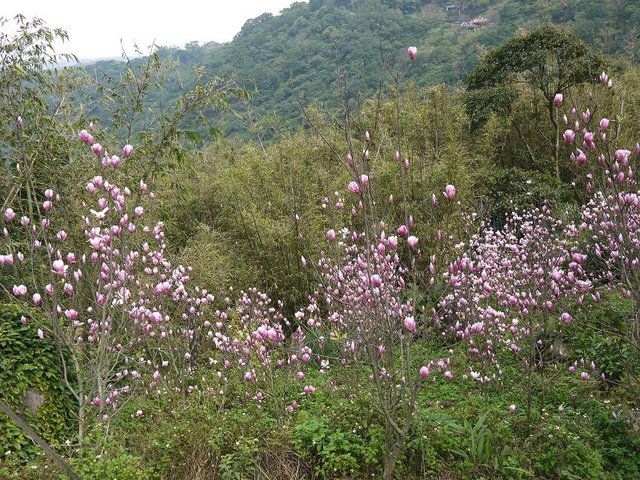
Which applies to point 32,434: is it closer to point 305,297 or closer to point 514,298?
point 514,298

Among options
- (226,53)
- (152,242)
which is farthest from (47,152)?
(226,53)

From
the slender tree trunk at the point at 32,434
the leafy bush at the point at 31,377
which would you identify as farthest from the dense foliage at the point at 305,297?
the slender tree trunk at the point at 32,434

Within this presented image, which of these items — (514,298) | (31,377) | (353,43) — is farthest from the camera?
(353,43)

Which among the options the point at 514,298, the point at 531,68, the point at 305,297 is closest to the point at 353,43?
the point at 531,68

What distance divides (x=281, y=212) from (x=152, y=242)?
342 cm

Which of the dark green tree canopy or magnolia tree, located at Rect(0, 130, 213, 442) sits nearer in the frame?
magnolia tree, located at Rect(0, 130, 213, 442)

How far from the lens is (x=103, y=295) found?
3061mm

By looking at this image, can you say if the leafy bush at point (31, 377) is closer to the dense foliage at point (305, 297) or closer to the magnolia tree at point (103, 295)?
the dense foliage at point (305, 297)

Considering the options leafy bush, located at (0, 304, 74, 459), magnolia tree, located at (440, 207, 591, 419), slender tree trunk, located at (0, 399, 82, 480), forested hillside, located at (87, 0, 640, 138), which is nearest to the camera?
slender tree trunk, located at (0, 399, 82, 480)

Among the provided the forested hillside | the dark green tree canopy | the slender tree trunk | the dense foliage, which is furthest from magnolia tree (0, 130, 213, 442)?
the dark green tree canopy

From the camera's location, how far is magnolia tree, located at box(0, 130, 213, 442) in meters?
2.96

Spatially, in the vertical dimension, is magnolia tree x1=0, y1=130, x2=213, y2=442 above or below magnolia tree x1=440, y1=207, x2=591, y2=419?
above

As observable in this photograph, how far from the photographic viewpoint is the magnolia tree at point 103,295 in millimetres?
2959

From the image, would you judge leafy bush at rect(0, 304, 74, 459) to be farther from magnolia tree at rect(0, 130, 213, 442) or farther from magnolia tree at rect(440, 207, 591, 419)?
magnolia tree at rect(440, 207, 591, 419)
